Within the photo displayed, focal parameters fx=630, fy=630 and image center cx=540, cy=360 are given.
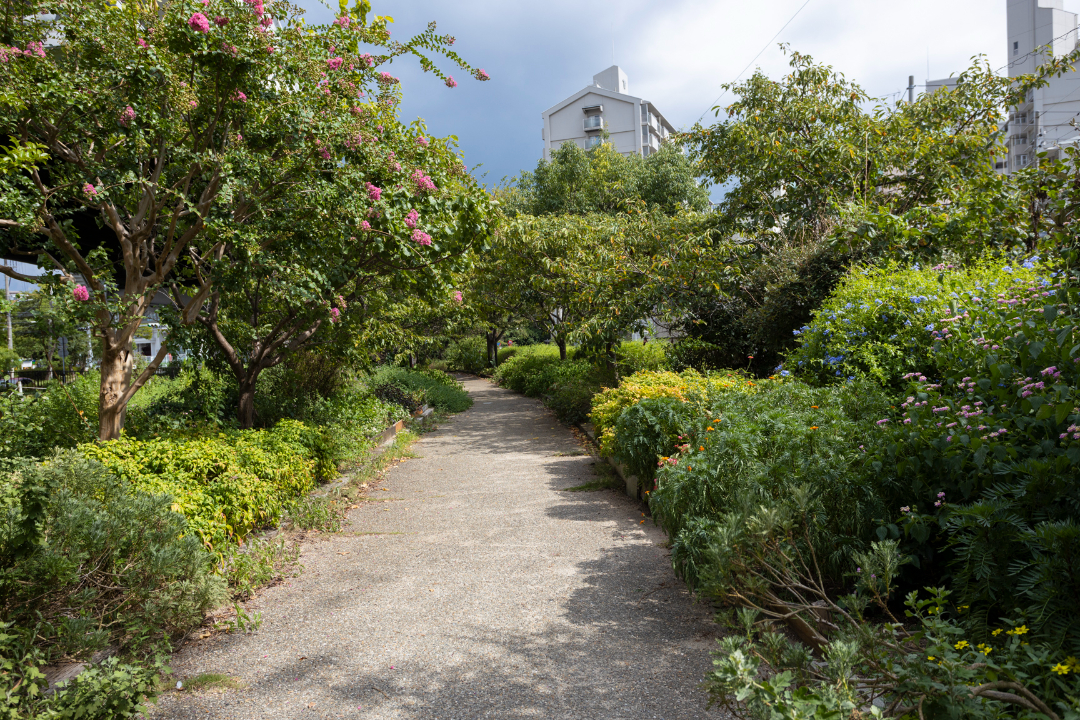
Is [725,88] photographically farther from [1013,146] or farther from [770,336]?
[1013,146]

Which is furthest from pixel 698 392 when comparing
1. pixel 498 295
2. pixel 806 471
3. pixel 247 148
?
pixel 498 295

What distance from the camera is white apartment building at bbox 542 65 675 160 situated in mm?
54094

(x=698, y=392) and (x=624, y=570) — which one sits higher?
(x=698, y=392)

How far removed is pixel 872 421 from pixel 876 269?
3.90 m

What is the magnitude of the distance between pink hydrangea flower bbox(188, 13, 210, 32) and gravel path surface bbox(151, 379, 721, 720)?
399 centimetres

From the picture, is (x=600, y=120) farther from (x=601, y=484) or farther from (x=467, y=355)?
(x=601, y=484)

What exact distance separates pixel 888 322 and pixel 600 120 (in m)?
53.0

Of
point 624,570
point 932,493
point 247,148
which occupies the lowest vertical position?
point 624,570

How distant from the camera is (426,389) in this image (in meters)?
15.5

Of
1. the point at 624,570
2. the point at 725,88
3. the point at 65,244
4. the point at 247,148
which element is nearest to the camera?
the point at 624,570

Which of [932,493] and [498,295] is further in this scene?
[498,295]

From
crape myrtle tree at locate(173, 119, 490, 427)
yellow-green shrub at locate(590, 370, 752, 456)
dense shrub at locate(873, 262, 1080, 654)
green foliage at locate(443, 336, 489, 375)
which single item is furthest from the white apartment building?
dense shrub at locate(873, 262, 1080, 654)

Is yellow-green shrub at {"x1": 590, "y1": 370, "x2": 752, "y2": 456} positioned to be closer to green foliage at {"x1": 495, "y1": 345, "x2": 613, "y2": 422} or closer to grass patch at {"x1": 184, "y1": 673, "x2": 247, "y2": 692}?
green foliage at {"x1": 495, "y1": 345, "x2": 613, "y2": 422}

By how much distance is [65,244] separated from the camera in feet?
16.5
